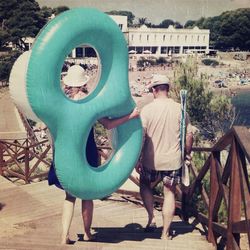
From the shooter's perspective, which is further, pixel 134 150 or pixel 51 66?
pixel 134 150

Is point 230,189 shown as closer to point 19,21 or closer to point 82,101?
point 82,101

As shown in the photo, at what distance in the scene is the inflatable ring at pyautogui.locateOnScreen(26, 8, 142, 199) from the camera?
9.91 ft

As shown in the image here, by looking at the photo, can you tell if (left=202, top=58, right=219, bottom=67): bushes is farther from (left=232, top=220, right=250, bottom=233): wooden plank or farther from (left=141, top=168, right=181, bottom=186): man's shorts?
(left=232, top=220, right=250, bottom=233): wooden plank

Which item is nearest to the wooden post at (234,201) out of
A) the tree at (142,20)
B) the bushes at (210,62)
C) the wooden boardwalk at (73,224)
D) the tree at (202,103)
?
the wooden boardwalk at (73,224)

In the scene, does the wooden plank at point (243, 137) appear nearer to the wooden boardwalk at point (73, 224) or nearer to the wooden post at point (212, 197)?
the wooden post at point (212, 197)

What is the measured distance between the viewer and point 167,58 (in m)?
82.6

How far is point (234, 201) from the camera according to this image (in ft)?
10.5

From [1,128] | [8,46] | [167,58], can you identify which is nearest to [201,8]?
[167,58]

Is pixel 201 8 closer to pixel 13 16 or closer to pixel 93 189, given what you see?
pixel 13 16

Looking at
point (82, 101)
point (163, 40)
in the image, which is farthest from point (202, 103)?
point (163, 40)

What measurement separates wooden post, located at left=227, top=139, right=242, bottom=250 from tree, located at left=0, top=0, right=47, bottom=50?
49.3m

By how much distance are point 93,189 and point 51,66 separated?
3.24 feet

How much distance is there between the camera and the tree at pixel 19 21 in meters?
51.7

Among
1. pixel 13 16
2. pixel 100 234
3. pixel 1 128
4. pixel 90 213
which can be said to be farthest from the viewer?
pixel 13 16
